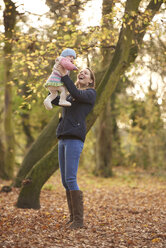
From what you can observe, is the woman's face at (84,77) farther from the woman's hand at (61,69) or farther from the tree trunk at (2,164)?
the tree trunk at (2,164)

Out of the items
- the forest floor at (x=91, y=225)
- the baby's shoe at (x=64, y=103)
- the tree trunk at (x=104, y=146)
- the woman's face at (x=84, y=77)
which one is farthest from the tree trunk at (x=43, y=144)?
the tree trunk at (x=104, y=146)

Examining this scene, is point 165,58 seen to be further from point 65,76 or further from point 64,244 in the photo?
point 64,244

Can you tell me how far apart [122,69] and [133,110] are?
10242mm

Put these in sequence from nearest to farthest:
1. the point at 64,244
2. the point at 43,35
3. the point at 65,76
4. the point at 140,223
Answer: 1. the point at 64,244
2. the point at 65,76
3. the point at 140,223
4. the point at 43,35

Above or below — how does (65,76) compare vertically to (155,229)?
above

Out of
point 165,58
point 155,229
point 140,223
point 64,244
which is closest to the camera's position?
point 64,244

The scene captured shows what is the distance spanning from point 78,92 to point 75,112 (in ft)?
0.97

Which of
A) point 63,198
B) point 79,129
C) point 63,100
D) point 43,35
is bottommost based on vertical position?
point 63,198

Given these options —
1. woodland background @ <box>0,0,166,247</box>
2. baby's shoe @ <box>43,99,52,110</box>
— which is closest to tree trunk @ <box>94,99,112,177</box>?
woodland background @ <box>0,0,166,247</box>

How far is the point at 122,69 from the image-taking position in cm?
611

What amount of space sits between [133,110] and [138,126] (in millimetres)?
1354

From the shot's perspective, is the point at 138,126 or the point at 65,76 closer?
the point at 65,76

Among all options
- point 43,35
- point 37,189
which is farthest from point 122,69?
point 37,189

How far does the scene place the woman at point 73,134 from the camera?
13.6ft
